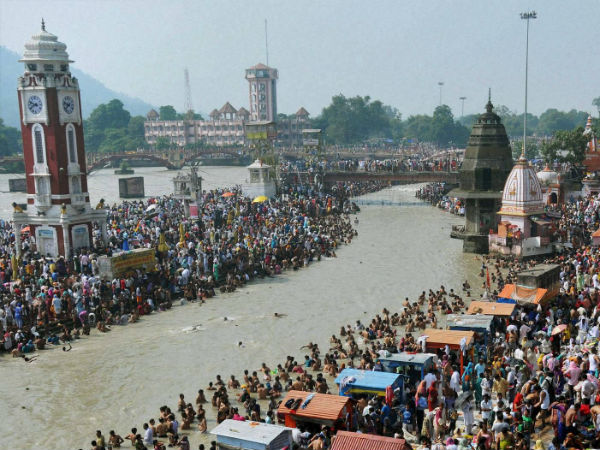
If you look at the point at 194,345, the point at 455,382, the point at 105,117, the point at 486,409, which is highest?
the point at 105,117

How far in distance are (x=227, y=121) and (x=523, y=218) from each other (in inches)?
4219

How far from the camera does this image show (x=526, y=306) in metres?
19.8

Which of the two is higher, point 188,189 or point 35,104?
point 35,104

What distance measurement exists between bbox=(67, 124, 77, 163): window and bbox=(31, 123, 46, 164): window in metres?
1.03

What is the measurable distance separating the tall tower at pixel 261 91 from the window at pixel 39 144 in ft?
356

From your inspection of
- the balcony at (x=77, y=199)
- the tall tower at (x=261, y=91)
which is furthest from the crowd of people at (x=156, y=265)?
the tall tower at (x=261, y=91)

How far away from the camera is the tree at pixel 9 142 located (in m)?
103

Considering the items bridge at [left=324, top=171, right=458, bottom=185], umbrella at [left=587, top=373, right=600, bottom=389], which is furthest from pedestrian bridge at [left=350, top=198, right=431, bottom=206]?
umbrella at [left=587, top=373, right=600, bottom=389]

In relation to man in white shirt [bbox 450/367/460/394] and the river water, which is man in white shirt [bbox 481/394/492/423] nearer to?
man in white shirt [bbox 450/367/460/394]

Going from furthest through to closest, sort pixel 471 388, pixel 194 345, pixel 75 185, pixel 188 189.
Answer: pixel 188 189 → pixel 75 185 → pixel 194 345 → pixel 471 388

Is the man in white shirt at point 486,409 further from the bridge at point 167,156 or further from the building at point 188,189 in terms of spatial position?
the bridge at point 167,156

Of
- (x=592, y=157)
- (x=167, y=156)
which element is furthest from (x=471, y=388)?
(x=167, y=156)

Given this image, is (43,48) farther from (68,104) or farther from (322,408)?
(322,408)

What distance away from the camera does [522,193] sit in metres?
30.9
